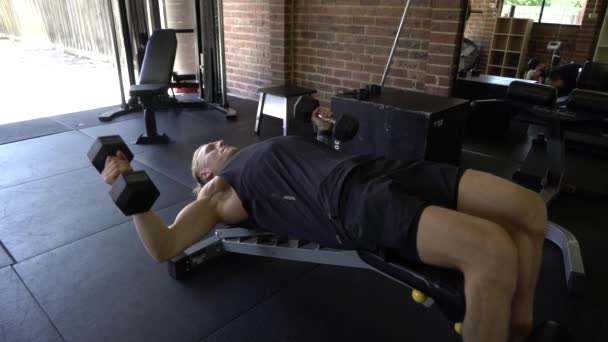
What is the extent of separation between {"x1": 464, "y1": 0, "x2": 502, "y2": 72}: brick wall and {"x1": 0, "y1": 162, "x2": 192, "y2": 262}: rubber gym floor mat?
111 inches

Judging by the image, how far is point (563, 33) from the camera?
144 inches

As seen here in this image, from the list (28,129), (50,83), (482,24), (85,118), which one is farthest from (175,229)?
(50,83)

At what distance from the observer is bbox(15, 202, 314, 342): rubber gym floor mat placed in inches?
55.6

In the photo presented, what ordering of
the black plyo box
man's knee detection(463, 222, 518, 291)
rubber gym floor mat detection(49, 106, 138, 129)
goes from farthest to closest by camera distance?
rubber gym floor mat detection(49, 106, 138, 129) < the black plyo box < man's knee detection(463, 222, 518, 291)

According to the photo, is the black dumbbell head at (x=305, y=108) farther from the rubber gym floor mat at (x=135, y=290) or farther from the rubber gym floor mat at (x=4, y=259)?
the rubber gym floor mat at (x=4, y=259)

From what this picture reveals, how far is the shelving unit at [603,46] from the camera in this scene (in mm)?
3531

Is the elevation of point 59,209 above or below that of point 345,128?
below

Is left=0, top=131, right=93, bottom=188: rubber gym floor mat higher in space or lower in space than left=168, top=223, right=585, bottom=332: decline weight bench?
lower

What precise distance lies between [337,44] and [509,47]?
5.51 feet

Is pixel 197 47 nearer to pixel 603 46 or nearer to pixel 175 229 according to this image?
pixel 175 229

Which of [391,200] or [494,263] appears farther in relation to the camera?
[391,200]

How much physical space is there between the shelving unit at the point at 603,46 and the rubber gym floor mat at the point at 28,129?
4.61 m

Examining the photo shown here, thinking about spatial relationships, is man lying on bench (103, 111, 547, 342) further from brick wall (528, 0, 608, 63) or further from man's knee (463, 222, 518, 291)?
brick wall (528, 0, 608, 63)

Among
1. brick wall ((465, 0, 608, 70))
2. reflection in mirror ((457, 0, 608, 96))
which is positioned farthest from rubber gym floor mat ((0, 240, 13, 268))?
brick wall ((465, 0, 608, 70))
